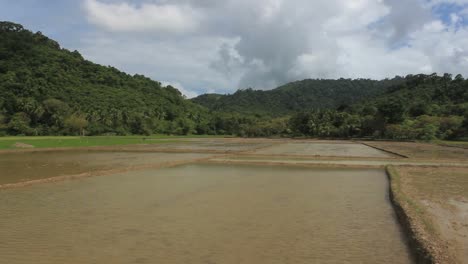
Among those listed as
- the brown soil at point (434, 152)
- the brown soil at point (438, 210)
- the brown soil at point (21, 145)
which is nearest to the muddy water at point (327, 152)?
the brown soil at point (434, 152)

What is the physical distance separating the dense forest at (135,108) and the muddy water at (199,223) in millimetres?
51925

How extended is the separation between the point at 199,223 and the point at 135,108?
269 feet

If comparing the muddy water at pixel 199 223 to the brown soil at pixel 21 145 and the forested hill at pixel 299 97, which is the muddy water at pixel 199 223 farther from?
the forested hill at pixel 299 97

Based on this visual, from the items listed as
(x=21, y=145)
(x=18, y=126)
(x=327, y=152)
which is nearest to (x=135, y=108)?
(x=18, y=126)

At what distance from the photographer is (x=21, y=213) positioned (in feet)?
29.8

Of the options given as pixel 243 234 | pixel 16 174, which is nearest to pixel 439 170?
pixel 243 234

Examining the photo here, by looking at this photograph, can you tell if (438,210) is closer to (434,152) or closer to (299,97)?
(434,152)

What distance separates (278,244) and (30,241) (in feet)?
15.7

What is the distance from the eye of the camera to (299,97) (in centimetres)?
15800

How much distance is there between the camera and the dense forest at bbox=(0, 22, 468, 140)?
63469 millimetres

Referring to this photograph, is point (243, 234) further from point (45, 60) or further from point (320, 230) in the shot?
point (45, 60)

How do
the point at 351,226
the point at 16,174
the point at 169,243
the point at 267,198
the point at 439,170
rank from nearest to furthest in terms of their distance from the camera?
1. the point at 169,243
2. the point at 351,226
3. the point at 267,198
4. the point at 16,174
5. the point at 439,170

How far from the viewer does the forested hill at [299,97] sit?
14750 cm

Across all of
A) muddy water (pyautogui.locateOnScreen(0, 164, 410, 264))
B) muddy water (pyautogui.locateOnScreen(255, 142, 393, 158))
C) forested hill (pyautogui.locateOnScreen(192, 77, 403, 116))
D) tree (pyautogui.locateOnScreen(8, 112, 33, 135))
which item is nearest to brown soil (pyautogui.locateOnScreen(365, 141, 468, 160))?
muddy water (pyautogui.locateOnScreen(255, 142, 393, 158))
